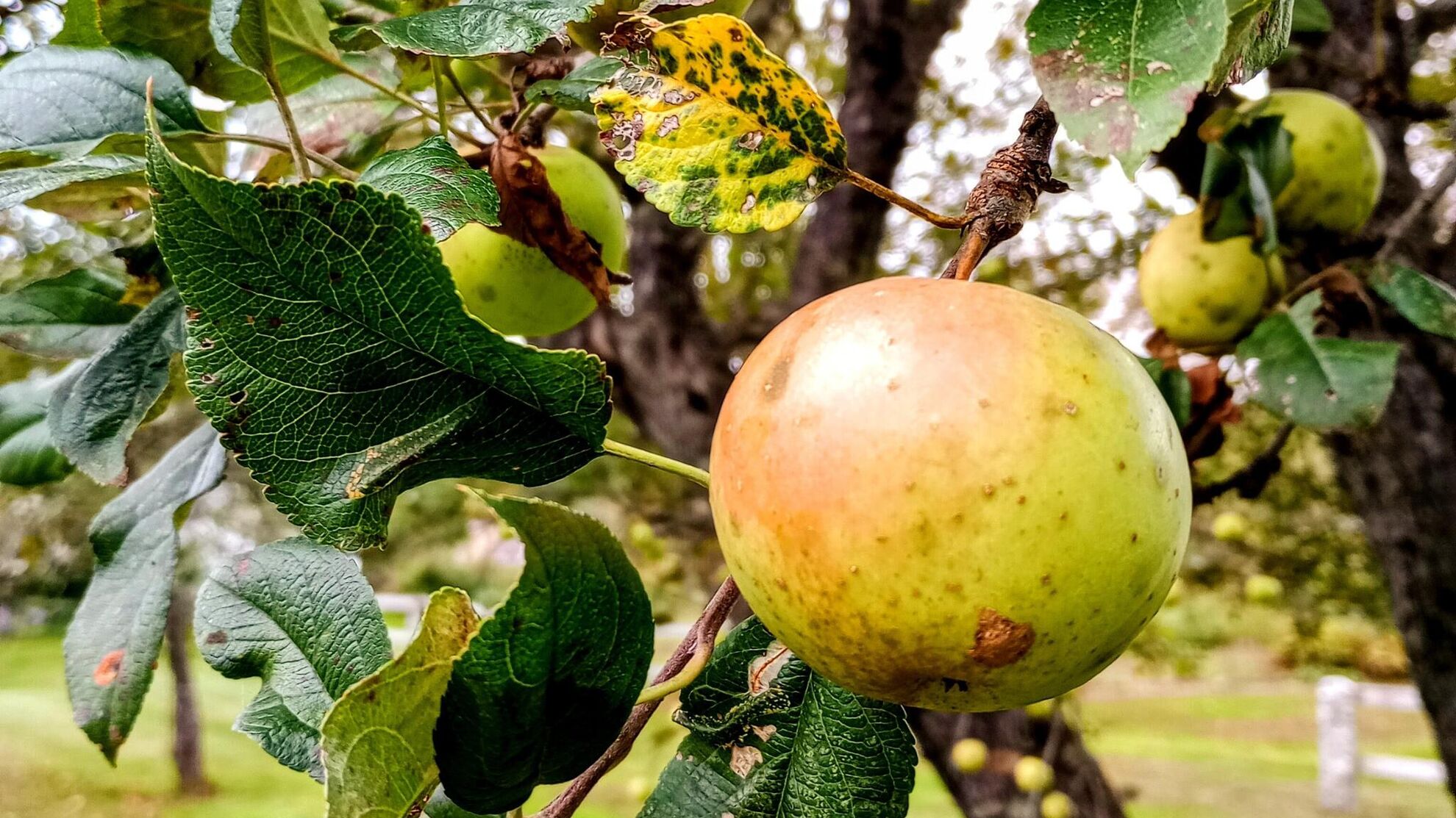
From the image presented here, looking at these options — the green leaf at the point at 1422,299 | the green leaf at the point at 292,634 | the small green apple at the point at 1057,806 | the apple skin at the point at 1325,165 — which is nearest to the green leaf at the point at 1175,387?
the green leaf at the point at 1422,299

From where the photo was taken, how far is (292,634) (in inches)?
24.3

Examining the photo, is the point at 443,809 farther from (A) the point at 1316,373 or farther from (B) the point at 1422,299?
(B) the point at 1422,299

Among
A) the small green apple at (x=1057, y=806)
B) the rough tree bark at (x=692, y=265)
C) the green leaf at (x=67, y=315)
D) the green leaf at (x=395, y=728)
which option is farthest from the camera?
the rough tree bark at (x=692, y=265)

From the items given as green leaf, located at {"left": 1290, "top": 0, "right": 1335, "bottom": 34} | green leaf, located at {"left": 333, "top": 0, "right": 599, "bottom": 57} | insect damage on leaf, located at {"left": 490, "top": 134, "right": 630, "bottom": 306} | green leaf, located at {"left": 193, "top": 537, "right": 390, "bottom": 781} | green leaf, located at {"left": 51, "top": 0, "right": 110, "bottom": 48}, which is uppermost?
green leaf, located at {"left": 1290, "top": 0, "right": 1335, "bottom": 34}

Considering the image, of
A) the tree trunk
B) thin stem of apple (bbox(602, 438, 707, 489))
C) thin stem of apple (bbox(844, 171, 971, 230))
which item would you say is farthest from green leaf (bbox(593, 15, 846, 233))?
the tree trunk

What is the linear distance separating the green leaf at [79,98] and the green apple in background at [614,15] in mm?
314

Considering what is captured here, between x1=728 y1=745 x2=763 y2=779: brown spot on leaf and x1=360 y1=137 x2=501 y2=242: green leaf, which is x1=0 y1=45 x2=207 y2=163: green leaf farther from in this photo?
x1=728 y1=745 x2=763 y2=779: brown spot on leaf

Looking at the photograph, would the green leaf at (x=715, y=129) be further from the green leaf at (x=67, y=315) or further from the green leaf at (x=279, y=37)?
the green leaf at (x=67, y=315)

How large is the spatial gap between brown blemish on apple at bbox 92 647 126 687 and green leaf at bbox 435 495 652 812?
38cm

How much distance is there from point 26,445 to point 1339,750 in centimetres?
753

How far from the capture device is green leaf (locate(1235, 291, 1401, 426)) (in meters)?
0.98

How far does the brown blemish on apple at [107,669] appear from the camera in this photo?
26.4 inches

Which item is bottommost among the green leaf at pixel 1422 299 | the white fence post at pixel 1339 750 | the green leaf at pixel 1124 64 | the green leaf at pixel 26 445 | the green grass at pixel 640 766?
the green grass at pixel 640 766

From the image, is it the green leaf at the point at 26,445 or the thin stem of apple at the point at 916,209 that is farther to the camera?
the green leaf at the point at 26,445
